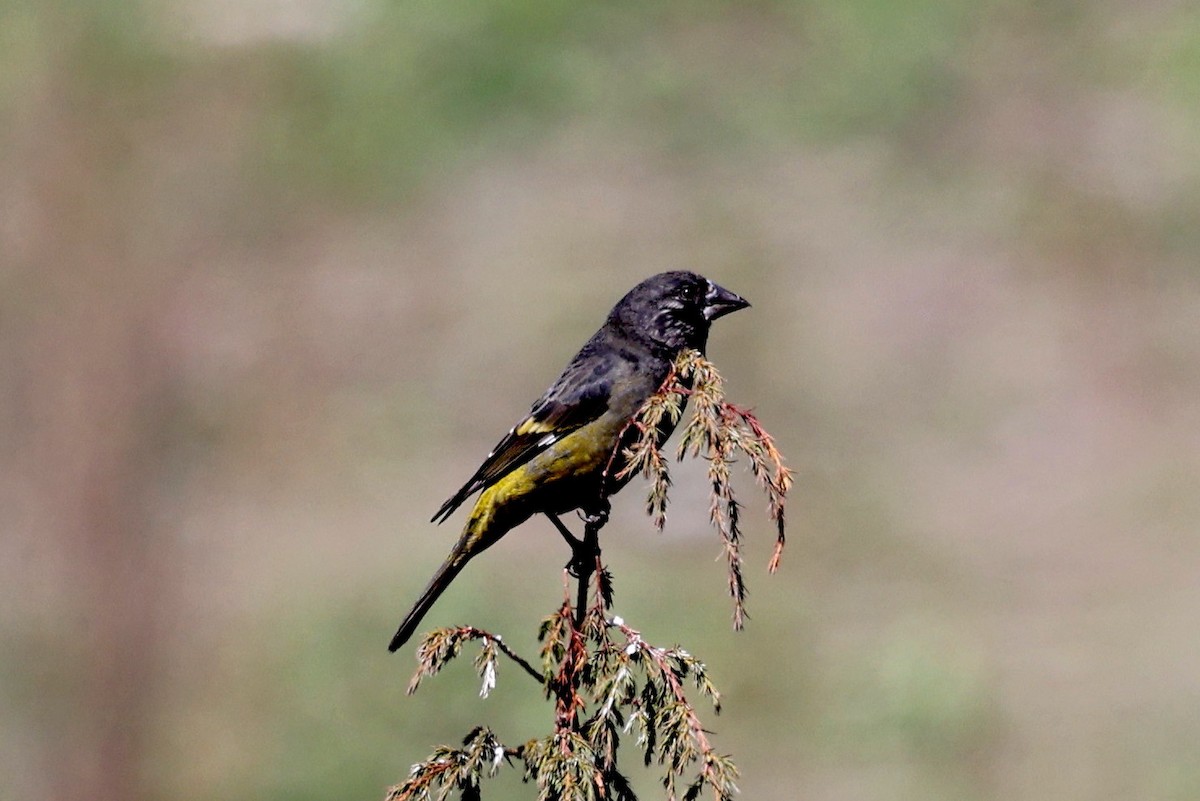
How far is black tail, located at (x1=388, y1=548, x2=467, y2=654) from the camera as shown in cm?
462

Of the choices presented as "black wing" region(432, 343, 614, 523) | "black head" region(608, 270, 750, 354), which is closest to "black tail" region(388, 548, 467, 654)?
"black wing" region(432, 343, 614, 523)

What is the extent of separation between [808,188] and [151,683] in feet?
19.1

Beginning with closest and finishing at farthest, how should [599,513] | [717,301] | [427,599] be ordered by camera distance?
1. [427,599]
2. [599,513]
3. [717,301]

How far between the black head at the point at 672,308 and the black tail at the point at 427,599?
3.07ft

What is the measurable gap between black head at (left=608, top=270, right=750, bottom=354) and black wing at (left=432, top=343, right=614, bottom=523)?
0.16 m

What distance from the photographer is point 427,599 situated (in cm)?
476

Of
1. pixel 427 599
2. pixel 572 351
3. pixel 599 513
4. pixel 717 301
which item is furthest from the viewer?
pixel 572 351

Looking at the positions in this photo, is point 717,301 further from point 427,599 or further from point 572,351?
point 572,351

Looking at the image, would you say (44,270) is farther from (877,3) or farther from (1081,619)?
(1081,619)

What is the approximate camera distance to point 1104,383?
32.9 ft

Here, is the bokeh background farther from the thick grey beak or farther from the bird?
the thick grey beak

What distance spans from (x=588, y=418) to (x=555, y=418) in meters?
0.10

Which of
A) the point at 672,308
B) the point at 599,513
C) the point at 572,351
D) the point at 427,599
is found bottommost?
the point at 427,599

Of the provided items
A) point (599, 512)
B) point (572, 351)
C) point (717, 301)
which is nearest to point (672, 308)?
point (717, 301)
